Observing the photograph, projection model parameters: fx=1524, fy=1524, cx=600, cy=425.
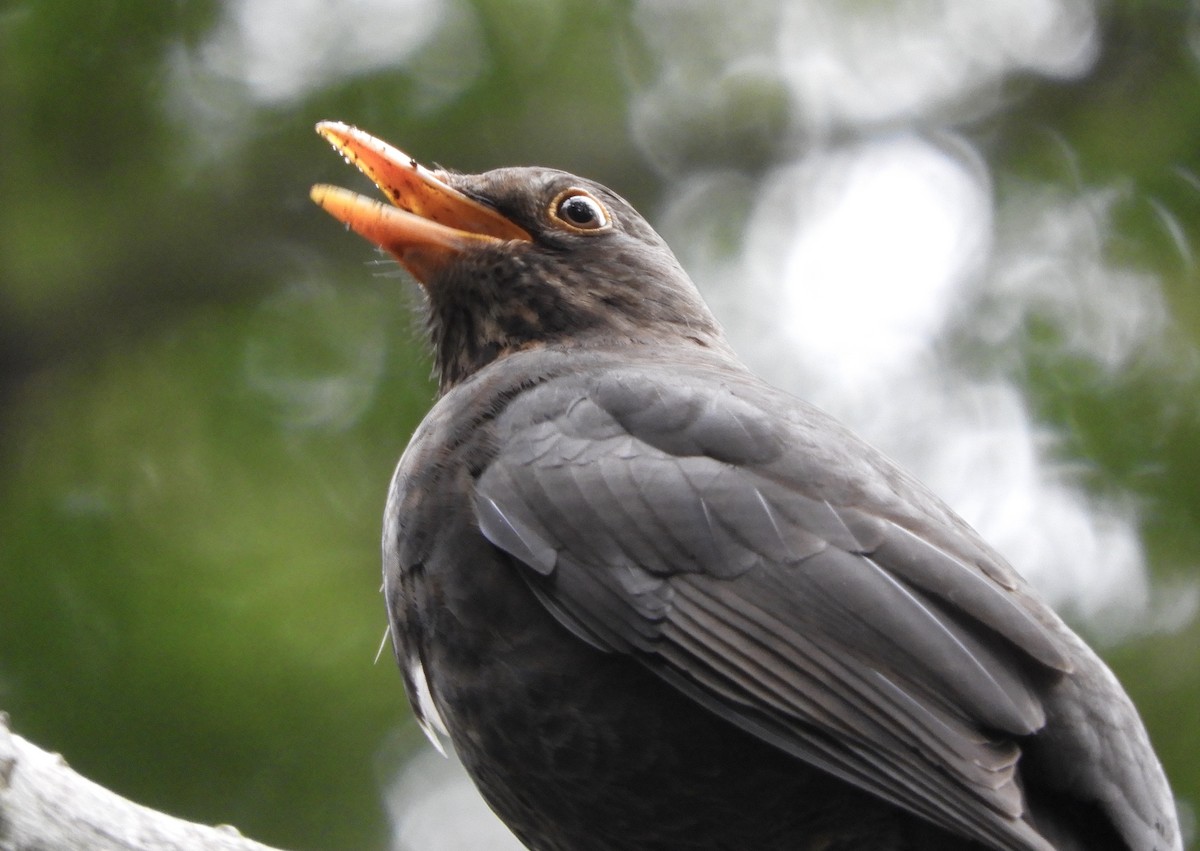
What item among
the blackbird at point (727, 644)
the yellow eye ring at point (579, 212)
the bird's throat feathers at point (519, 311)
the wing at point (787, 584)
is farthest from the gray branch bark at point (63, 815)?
the yellow eye ring at point (579, 212)

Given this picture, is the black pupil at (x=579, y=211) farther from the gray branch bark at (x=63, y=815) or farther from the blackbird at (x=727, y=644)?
the gray branch bark at (x=63, y=815)

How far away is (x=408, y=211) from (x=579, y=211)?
1.82 ft

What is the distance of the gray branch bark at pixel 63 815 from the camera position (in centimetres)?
304

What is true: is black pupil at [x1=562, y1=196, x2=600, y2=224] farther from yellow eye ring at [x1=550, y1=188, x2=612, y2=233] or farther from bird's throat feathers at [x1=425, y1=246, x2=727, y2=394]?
bird's throat feathers at [x1=425, y1=246, x2=727, y2=394]

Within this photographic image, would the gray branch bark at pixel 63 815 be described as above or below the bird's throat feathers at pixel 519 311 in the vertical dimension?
below

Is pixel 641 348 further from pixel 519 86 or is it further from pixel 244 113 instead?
pixel 244 113

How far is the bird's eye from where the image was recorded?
484 centimetres

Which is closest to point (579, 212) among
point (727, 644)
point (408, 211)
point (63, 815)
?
point (408, 211)

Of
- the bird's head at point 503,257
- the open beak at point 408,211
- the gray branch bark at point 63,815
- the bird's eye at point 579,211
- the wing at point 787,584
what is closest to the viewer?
the gray branch bark at point 63,815

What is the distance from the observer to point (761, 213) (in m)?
6.70

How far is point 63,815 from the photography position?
10.2 ft

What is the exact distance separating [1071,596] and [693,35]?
2.83 m

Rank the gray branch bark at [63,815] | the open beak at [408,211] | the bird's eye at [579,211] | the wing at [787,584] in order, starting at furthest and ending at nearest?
the bird's eye at [579,211] < the open beak at [408,211] < the wing at [787,584] < the gray branch bark at [63,815]

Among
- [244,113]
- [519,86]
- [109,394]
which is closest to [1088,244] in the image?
[519,86]
